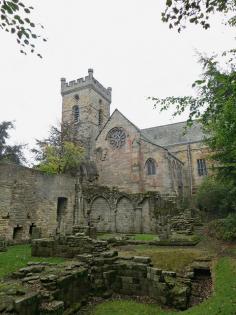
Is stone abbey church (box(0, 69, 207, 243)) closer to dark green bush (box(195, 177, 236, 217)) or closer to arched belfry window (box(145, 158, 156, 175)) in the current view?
arched belfry window (box(145, 158, 156, 175))

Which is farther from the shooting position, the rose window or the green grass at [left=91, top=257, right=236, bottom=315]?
the rose window

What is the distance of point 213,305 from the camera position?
6062 millimetres

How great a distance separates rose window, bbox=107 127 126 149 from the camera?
35.3 m

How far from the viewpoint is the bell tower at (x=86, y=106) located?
45.9 meters

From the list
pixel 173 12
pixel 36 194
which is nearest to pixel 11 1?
pixel 173 12

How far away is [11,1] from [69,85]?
47096 mm

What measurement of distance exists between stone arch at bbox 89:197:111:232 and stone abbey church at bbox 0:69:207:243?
10 cm

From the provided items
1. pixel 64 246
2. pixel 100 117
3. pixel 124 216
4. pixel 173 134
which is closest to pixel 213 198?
pixel 124 216

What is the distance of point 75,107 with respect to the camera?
48.7 m

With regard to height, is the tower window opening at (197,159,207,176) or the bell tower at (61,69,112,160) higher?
the bell tower at (61,69,112,160)

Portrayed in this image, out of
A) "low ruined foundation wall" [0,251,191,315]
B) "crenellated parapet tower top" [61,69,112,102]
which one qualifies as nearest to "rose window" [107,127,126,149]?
"crenellated parapet tower top" [61,69,112,102]

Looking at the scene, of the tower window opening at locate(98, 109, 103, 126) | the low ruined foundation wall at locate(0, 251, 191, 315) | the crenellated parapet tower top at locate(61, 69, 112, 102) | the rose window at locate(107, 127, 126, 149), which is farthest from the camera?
the tower window opening at locate(98, 109, 103, 126)

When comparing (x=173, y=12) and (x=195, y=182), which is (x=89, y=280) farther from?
(x=195, y=182)

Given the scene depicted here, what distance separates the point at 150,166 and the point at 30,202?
18.1m
